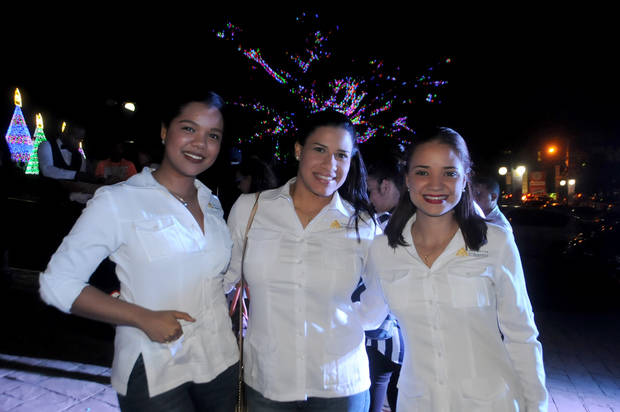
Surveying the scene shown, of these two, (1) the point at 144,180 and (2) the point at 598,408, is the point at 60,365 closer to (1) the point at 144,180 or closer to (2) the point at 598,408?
(1) the point at 144,180

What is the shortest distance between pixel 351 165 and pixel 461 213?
2.54ft

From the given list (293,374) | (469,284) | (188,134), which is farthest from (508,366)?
(188,134)

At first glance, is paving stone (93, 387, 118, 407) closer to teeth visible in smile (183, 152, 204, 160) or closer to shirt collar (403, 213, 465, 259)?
teeth visible in smile (183, 152, 204, 160)

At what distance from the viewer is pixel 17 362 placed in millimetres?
4410

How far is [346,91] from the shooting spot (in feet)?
73.7

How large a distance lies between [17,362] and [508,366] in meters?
5.10

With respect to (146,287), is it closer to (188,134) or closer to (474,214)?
(188,134)

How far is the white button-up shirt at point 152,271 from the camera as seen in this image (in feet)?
5.24

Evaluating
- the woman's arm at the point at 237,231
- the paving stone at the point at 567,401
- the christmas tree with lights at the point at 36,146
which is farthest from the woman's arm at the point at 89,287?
the christmas tree with lights at the point at 36,146

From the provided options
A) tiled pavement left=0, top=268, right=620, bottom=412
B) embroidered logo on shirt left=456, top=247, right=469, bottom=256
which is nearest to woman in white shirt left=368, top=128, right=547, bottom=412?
embroidered logo on shirt left=456, top=247, right=469, bottom=256

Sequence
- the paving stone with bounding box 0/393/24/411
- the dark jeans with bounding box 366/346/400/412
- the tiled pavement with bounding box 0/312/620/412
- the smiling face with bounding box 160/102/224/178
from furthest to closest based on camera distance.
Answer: the tiled pavement with bounding box 0/312/620/412 → the paving stone with bounding box 0/393/24/411 → the dark jeans with bounding box 366/346/400/412 → the smiling face with bounding box 160/102/224/178

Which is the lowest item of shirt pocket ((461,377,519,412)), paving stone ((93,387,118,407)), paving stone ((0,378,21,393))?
paving stone ((93,387,118,407))

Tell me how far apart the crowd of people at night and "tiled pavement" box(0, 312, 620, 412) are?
2.57 meters

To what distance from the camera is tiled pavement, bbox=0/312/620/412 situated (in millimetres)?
3709
